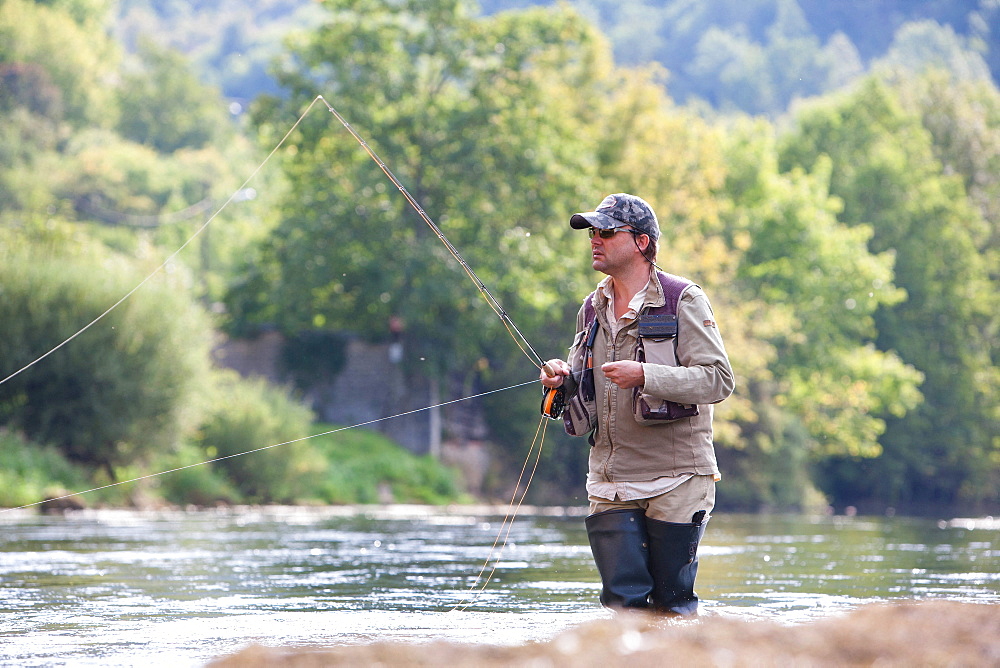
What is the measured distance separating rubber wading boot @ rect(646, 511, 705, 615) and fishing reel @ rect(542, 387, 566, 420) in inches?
23.8

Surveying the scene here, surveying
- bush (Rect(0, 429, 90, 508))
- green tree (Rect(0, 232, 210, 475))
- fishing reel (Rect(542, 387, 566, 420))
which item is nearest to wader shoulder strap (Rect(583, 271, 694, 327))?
fishing reel (Rect(542, 387, 566, 420))

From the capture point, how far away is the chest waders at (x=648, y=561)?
582cm

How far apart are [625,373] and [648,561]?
0.73 meters

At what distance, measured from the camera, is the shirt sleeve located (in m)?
5.81

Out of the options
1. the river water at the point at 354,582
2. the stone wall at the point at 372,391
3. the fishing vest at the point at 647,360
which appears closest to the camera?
the fishing vest at the point at 647,360

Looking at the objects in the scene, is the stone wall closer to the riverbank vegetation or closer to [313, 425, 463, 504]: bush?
the riverbank vegetation

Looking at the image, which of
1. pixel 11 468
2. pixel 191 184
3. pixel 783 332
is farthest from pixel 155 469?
pixel 191 184

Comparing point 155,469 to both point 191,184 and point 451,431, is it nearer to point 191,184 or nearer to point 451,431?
point 451,431

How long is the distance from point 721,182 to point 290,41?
11.8 m

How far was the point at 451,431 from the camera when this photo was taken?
118ft

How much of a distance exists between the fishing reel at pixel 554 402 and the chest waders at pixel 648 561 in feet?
1.56

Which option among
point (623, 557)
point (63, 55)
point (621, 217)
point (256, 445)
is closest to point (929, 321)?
point (256, 445)

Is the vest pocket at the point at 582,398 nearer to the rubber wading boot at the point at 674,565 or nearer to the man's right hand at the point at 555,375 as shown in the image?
the man's right hand at the point at 555,375

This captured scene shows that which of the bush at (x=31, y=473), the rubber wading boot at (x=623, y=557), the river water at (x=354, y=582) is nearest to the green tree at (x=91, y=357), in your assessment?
the bush at (x=31, y=473)
